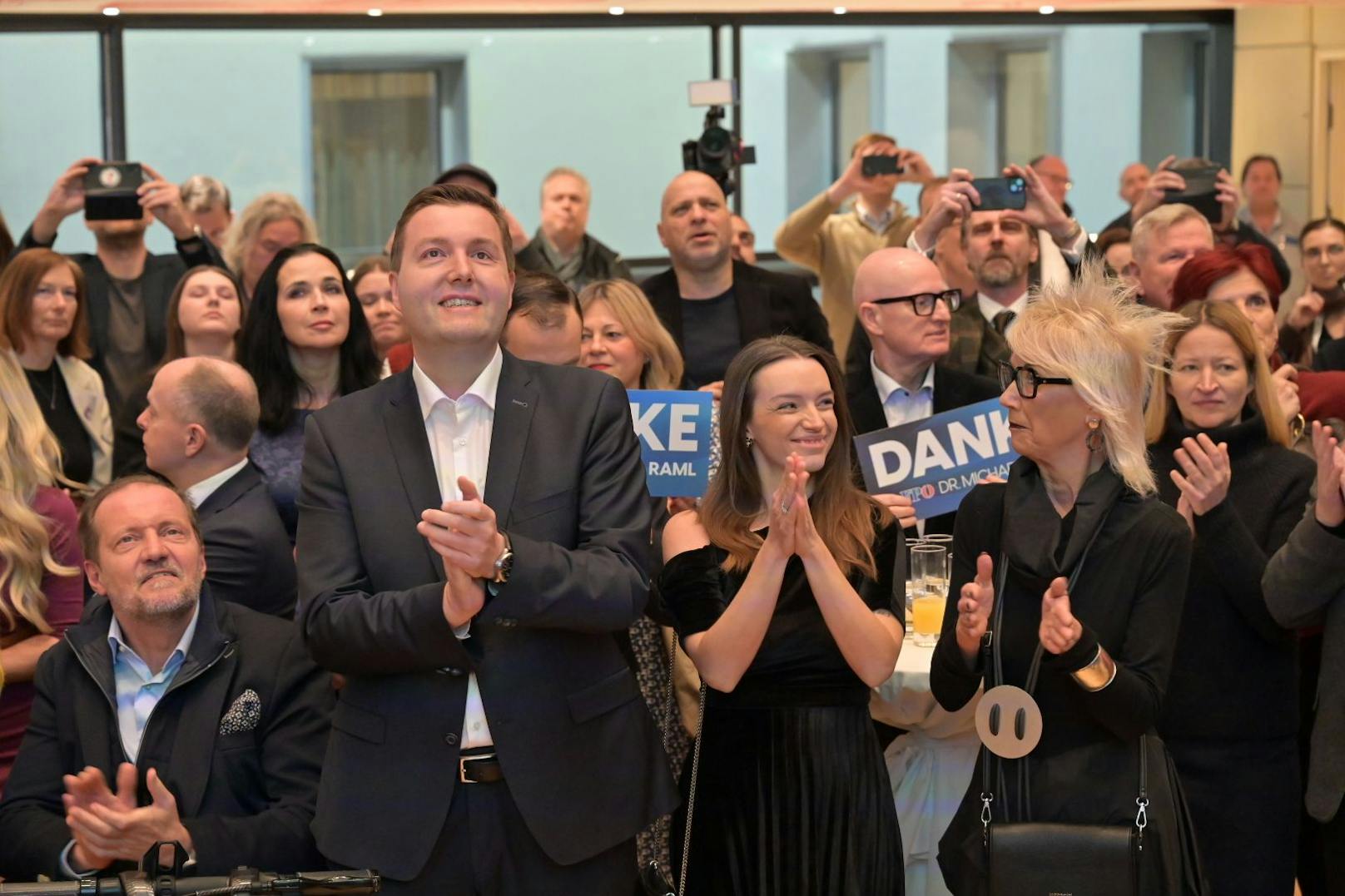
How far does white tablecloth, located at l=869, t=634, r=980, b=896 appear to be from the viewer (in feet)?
11.8

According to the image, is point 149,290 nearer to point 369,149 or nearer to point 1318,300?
point 369,149

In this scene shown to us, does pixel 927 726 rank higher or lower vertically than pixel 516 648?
lower

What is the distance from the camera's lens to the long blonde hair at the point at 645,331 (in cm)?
445

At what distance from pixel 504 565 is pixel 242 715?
993 millimetres

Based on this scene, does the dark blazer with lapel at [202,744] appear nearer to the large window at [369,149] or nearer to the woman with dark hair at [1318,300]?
the woman with dark hair at [1318,300]

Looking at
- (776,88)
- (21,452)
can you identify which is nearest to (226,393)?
(21,452)

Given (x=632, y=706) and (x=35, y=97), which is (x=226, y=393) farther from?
(x=35, y=97)

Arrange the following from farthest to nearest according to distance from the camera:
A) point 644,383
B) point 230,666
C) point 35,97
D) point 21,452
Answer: point 35,97 → point 644,383 → point 21,452 → point 230,666

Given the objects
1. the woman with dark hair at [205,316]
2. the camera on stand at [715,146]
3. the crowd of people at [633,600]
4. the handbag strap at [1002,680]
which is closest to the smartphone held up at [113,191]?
the woman with dark hair at [205,316]

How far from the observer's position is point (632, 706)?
8.49 feet

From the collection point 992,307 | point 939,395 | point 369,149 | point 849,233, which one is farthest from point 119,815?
point 369,149

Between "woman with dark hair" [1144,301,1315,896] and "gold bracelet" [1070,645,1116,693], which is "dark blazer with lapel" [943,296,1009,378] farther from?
"gold bracelet" [1070,645,1116,693]

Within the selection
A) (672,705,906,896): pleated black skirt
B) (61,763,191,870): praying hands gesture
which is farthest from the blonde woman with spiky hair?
(672,705,906,896): pleated black skirt

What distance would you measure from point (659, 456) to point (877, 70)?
20.1 feet
